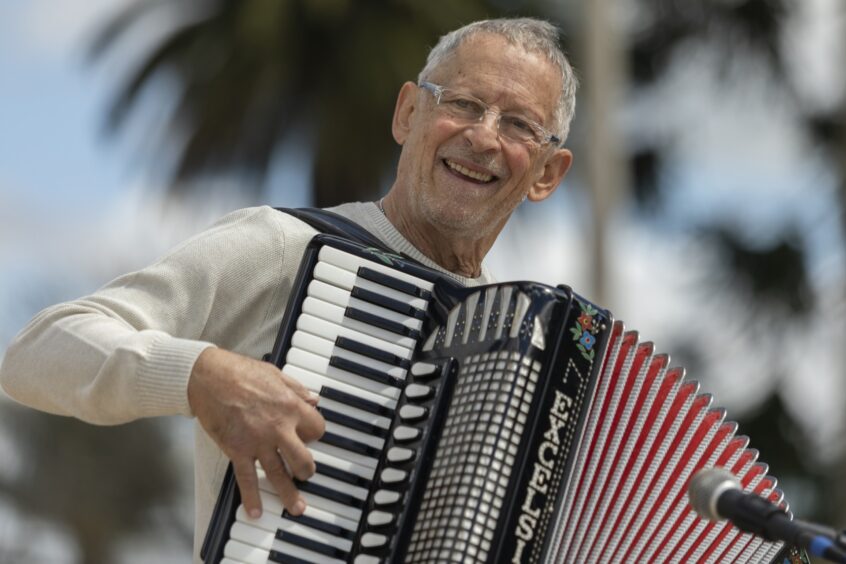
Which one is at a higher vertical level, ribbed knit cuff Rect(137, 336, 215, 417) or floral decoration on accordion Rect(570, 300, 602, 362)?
floral decoration on accordion Rect(570, 300, 602, 362)

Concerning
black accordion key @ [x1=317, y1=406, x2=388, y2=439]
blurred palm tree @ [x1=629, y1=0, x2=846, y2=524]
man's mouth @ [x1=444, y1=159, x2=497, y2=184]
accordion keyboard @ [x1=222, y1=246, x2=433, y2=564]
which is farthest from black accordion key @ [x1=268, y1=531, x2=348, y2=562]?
blurred palm tree @ [x1=629, y1=0, x2=846, y2=524]

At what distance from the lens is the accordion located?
3.31 meters

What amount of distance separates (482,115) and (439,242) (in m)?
0.34

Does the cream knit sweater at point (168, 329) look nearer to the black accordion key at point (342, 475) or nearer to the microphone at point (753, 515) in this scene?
the black accordion key at point (342, 475)

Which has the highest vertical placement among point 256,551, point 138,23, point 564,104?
point 138,23

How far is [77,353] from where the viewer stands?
3395 mm

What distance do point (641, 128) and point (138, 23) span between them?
5.50 meters

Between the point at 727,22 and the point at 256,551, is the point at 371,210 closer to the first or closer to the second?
the point at 256,551

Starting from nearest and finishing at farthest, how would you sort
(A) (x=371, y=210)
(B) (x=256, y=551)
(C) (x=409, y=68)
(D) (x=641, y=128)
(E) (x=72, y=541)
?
(B) (x=256, y=551)
(A) (x=371, y=210)
(C) (x=409, y=68)
(D) (x=641, y=128)
(E) (x=72, y=541)

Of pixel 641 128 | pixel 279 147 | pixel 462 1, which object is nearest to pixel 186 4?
pixel 279 147

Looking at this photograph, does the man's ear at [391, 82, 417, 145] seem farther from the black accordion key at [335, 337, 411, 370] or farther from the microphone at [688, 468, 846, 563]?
the microphone at [688, 468, 846, 563]

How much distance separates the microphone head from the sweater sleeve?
1036mm

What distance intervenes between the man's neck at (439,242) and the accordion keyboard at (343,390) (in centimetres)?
59

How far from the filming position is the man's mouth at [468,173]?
13.3 feet
